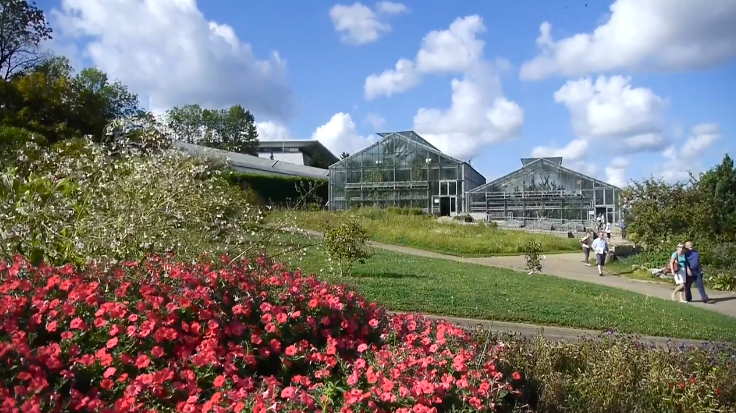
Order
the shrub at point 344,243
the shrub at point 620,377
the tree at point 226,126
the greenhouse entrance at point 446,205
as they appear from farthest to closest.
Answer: the tree at point 226,126 → the greenhouse entrance at point 446,205 → the shrub at point 344,243 → the shrub at point 620,377

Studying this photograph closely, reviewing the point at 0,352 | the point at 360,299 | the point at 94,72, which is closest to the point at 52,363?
the point at 0,352

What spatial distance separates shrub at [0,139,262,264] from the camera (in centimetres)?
552

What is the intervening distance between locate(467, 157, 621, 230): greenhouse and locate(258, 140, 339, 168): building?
132 ft

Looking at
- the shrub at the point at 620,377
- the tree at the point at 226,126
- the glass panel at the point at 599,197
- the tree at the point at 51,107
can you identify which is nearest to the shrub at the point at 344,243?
the shrub at the point at 620,377

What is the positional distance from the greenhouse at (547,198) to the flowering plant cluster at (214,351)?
36.7m

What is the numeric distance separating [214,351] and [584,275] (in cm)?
1816

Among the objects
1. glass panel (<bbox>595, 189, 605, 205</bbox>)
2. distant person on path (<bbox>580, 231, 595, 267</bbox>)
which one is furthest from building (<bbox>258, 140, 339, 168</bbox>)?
distant person on path (<bbox>580, 231, 595, 267</bbox>)

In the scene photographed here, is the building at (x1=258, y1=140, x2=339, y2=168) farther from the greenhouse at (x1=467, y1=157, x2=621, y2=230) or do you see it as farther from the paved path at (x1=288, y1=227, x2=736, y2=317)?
the paved path at (x1=288, y1=227, x2=736, y2=317)

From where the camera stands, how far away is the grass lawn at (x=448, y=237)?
83.6 feet

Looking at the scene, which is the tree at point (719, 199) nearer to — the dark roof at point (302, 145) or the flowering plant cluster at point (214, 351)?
the flowering plant cluster at point (214, 351)

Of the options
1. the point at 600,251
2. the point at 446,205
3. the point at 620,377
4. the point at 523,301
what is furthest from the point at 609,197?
the point at 620,377

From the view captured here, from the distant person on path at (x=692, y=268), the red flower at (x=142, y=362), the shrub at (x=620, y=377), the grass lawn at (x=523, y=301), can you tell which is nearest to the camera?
the red flower at (x=142, y=362)

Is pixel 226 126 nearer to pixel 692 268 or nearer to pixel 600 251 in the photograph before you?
pixel 600 251

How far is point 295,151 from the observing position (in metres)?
81.4
